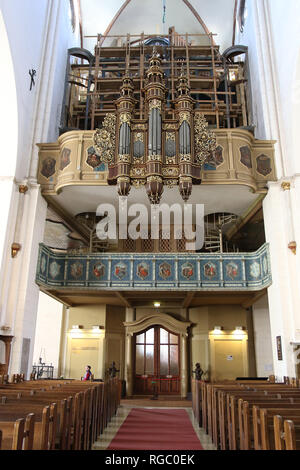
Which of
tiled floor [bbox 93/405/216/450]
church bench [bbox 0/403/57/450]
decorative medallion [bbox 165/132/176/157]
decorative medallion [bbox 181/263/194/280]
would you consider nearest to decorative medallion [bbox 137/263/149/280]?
decorative medallion [bbox 181/263/194/280]

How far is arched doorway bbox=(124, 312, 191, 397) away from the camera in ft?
53.1

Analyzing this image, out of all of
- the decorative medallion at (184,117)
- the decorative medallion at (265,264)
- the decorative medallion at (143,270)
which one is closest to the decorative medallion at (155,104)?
the decorative medallion at (184,117)

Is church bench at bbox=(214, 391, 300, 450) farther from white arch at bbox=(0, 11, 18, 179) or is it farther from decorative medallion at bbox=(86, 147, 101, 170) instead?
white arch at bbox=(0, 11, 18, 179)

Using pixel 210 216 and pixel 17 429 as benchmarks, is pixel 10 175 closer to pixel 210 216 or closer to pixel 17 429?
pixel 210 216

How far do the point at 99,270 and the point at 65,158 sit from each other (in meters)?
Result: 3.83

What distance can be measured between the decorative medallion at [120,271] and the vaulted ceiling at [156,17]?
1308cm

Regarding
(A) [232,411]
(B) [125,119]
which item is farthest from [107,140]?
(A) [232,411]

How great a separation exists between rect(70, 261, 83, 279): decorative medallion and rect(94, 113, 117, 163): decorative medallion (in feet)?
12.0

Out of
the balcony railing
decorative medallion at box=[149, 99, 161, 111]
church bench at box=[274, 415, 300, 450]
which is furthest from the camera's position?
the balcony railing

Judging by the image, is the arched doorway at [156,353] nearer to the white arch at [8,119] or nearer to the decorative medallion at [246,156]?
the decorative medallion at [246,156]

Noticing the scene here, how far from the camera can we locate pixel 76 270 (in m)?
13.0

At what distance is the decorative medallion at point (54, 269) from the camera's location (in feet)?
41.6

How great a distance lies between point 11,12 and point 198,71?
865 centimetres

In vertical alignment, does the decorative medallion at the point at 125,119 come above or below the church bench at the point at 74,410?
above
